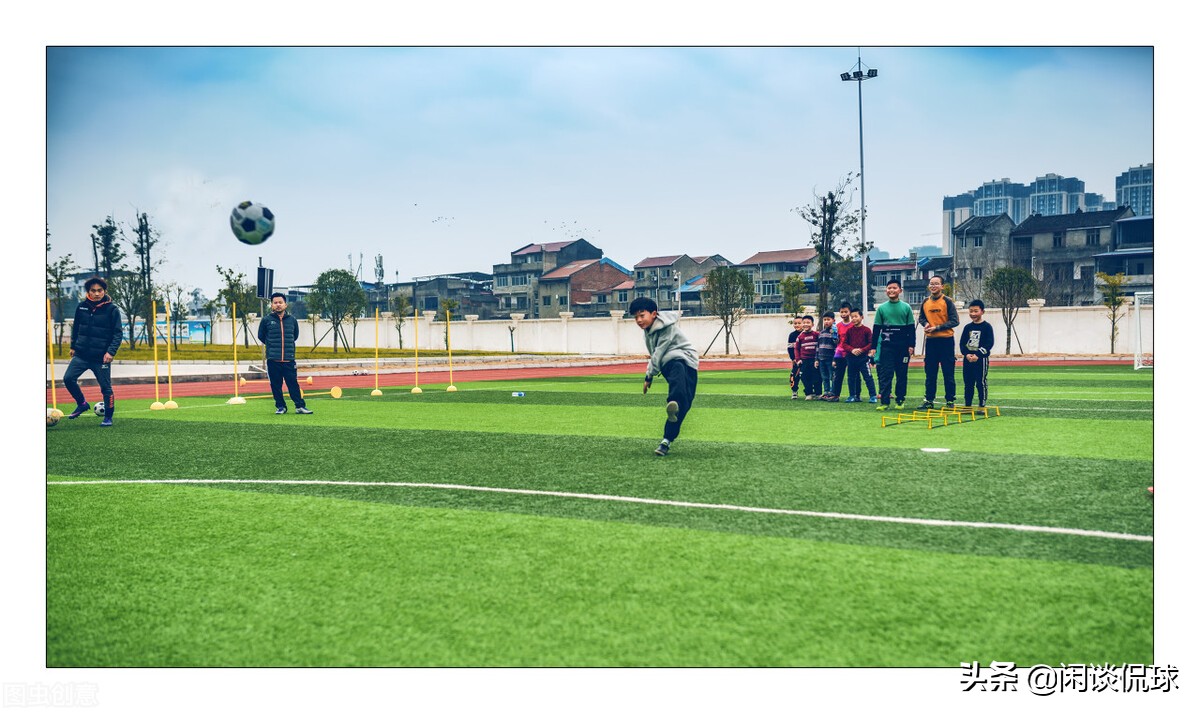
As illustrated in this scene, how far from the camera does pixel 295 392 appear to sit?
14.5 m

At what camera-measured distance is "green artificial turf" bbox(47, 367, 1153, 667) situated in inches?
154

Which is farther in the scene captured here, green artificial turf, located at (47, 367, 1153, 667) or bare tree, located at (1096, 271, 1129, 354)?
bare tree, located at (1096, 271, 1129, 354)

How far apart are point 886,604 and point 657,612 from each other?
3.48ft

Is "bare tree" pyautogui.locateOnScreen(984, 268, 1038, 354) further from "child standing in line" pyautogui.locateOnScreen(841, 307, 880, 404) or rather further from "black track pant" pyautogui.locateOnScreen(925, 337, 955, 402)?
"black track pant" pyautogui.locateOnScreen(925, 337, 955, 402)

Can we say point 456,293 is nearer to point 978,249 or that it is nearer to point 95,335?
point 978,249

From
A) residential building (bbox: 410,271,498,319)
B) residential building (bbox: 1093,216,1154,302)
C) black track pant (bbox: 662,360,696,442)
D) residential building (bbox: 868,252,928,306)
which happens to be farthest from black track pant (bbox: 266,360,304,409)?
residential building (bbox: 410,271,498,319)

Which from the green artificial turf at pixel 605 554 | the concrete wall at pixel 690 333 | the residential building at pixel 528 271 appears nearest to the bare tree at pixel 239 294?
the concrete wall at pixel 690 333

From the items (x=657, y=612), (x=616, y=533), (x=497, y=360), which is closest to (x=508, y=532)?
(x=616, y=533)

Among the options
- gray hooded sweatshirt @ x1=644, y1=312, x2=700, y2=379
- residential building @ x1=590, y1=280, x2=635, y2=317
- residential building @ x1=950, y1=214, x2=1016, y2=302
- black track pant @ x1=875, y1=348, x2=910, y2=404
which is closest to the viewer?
gray hooded sweatshirt @ x1=644, y1=312, x2=700, y2=379

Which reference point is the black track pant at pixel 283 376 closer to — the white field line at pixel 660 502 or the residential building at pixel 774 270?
the white field line at pixel 660 502

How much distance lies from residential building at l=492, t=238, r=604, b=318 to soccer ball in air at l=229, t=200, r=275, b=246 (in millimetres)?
67478

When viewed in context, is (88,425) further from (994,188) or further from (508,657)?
(994,188)

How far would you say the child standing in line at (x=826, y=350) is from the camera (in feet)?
54.1

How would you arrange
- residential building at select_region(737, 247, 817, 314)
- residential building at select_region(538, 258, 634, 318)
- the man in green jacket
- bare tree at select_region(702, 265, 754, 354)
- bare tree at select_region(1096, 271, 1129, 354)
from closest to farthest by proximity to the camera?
the man in green jacket
bare tree at select_region(1096, 271, 1129, 354)
bare tree at select_region(702, 265, 754, 354)
residential building at select_region(737, 247, 817, 314)
residential building at select_region(538, 258, 634, 318)
